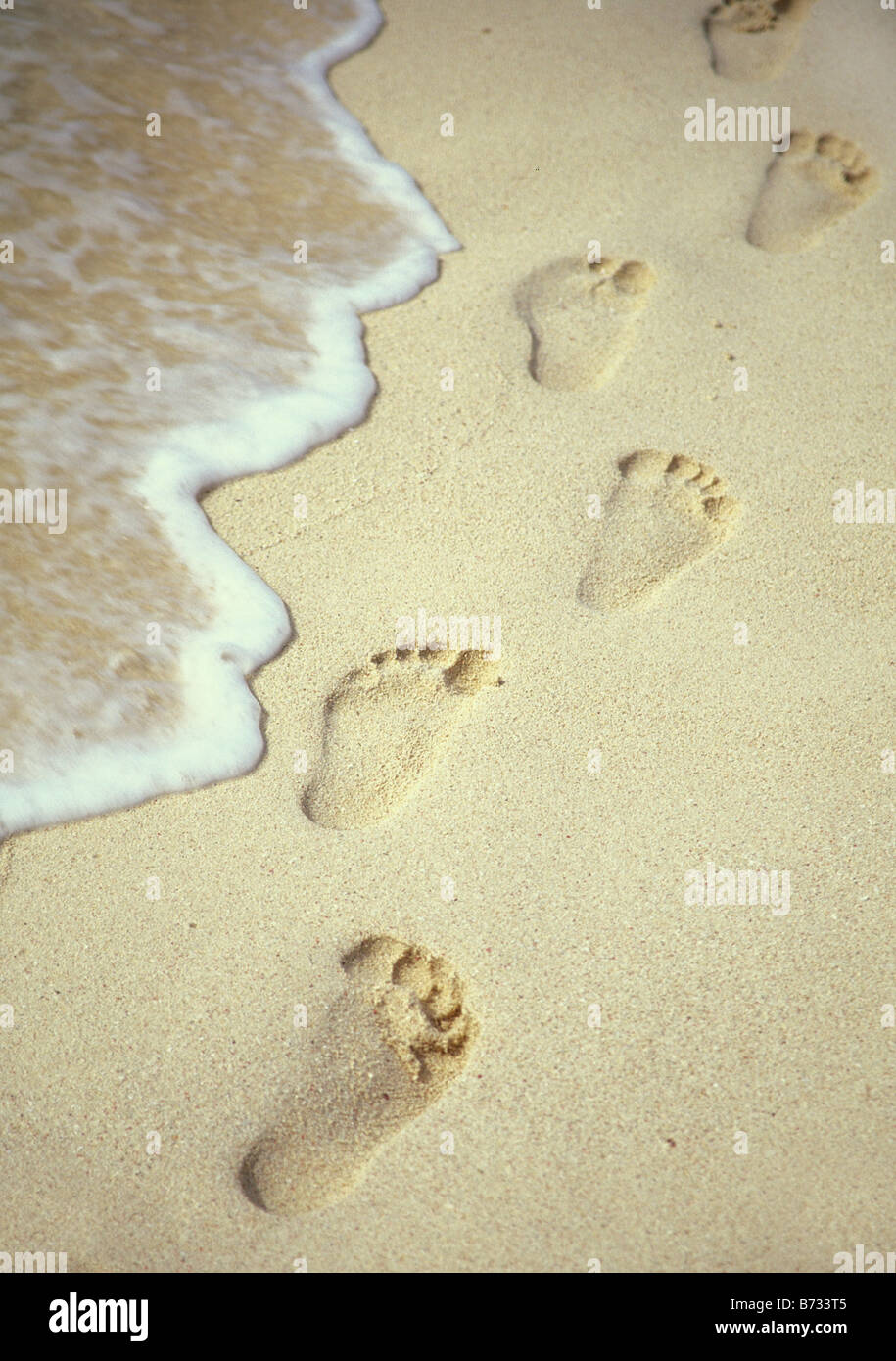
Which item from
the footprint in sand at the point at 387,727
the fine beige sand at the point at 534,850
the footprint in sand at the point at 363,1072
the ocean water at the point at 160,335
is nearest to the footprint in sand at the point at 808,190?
the fine beige sand at the point at 534,850

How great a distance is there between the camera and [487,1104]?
1712 millimetres

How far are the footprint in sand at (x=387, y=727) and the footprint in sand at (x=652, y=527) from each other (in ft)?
1.19

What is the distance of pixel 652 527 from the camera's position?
2.39 meters

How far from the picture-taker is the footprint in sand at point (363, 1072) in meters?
1.64

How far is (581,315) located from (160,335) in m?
1.16

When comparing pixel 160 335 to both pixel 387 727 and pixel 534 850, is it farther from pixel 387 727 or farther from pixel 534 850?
pixel 534 850

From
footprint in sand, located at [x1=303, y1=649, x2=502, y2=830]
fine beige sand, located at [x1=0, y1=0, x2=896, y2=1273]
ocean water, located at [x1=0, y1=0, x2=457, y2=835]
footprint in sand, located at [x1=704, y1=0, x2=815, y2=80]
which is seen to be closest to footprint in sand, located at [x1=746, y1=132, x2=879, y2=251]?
fine beige sand, located at [x1=0, y1=0, x2=896, y2=1273]

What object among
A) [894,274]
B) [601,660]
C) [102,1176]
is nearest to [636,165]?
[894,274]

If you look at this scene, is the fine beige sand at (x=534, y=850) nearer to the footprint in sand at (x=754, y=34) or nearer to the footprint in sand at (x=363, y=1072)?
the footprint in sand at (x=363, y=1072)

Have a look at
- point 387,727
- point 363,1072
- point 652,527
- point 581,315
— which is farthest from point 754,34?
point 363,1072

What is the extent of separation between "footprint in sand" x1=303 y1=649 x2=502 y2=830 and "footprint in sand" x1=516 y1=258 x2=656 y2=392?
95 cm

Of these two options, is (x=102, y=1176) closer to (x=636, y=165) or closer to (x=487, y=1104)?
(x=487, y=1104)

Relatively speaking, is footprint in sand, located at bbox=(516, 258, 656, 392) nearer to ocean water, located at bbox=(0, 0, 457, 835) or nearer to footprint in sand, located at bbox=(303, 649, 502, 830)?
ocean water, located at bbox=(0, 0, 457, 835)

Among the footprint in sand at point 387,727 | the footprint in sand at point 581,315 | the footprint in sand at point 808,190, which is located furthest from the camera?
the footprint in sand at point 808,190
